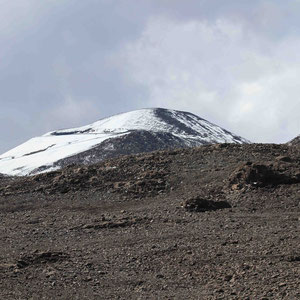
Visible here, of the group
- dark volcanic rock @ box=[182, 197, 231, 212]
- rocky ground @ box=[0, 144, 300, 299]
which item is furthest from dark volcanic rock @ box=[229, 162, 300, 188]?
dark volcanic rock @ box=[182, 197, 231, 212]

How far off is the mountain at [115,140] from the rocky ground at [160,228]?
106 ft

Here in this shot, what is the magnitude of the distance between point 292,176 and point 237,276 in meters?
8.84

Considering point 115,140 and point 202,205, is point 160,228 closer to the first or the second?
point 202,205

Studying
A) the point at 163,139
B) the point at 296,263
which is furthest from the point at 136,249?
the point at 163,139

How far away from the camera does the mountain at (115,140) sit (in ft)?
235

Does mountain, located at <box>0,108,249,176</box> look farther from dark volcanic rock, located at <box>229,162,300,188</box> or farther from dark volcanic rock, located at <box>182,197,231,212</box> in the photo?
dark volcanic rock, located at <box>182,197,231,212</box>

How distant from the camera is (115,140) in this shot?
77.6 m

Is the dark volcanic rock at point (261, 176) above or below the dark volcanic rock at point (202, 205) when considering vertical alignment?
above

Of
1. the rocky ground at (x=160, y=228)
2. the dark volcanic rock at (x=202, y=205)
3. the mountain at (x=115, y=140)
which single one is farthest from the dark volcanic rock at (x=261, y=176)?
the mountain at (x=115, y=140)

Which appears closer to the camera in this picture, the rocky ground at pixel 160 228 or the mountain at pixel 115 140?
the rocky ground at pixel 160 228

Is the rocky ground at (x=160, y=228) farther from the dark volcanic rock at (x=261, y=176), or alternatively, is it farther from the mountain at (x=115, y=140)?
the mountain at (x=115, y=140)

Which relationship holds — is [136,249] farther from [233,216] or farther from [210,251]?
[233,216]

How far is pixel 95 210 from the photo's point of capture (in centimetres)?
1798

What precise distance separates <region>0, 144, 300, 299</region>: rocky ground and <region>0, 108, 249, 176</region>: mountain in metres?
32.4
